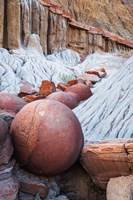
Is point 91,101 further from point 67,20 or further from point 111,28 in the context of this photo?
point 111,28

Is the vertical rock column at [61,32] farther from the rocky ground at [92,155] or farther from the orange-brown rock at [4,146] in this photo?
the orange-brown rock at [4,146]

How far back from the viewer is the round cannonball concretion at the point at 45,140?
1786mm

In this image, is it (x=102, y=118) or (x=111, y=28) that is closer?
(x=102, y=118)

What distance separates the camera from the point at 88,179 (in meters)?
2.05

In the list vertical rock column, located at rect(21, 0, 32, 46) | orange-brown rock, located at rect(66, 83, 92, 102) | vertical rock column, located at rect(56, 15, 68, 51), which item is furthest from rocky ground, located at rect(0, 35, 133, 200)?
vertical rock column, located at rect(56, 15, 68, 51)

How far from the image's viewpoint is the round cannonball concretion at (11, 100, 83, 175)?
70.3 inches

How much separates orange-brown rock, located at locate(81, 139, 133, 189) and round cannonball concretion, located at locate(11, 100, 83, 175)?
105mm

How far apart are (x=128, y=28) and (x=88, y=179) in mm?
20256

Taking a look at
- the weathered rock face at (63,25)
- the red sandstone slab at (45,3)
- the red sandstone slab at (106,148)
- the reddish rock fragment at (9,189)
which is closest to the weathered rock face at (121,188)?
the red sandstone slab at (106,148)

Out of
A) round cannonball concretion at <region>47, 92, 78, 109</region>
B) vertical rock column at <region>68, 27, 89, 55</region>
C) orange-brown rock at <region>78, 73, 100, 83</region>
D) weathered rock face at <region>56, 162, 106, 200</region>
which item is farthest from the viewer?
vertical rock column at <region>68, 27, 89, 55</region>

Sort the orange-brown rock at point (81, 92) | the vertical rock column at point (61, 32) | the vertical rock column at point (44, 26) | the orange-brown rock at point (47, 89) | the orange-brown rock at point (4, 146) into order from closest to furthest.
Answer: the orange-brown rock at point (4, 146)
the orange-brown rock at point (81, 92)
the orange-brown rock at point (47, 89)
the vertical rock column at point (44, 26)
the vertical rock column at point (61, 32)

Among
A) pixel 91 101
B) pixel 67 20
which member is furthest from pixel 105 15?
pixel 91 101

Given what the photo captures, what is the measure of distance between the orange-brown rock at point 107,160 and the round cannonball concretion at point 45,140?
0.10 metres

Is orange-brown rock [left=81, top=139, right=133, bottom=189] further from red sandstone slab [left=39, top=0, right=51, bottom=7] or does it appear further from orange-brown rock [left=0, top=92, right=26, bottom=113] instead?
red sandstone slab [left=39, top=0, right=51, bottom=7]
